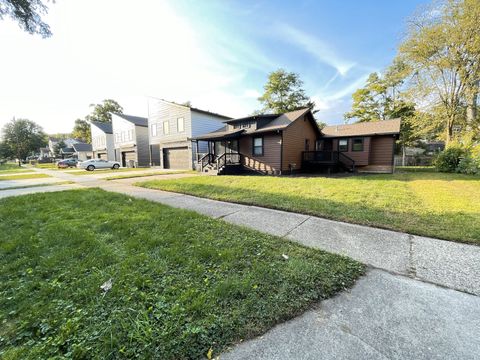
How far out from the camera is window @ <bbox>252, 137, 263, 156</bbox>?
1441 centimetres

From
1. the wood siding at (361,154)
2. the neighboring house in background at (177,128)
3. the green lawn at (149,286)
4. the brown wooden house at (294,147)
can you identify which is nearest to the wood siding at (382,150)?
the brown wooden house at (294,147)

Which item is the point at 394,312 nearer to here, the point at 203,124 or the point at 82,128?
the point at 203,124

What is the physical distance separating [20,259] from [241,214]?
13.1 feet

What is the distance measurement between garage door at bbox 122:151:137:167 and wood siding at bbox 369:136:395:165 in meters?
25.7

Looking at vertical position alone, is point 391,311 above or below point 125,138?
below

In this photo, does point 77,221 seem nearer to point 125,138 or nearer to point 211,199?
point 211,199

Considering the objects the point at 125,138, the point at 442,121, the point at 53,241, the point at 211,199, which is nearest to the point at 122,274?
the point at 53,241

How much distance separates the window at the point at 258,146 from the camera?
47.3 feet

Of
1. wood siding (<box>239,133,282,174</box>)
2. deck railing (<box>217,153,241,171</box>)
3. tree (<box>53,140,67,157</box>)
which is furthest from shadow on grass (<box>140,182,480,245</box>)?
tree (<box>53,140,67,157</box>)

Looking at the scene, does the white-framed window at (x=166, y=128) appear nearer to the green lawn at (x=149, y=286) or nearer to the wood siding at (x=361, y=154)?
the wood siding at (x=361, y=154)

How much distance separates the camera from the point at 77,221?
462 centimetres

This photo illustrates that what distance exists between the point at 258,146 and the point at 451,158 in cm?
1393

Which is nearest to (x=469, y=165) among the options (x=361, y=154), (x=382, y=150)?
(x=382, y=150)

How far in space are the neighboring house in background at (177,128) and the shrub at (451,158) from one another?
18584mm
